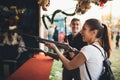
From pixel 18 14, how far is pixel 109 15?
257cm

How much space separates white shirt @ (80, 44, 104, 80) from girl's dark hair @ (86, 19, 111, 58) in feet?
0.36

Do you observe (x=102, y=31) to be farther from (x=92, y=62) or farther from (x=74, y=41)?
(x=74, y=41)

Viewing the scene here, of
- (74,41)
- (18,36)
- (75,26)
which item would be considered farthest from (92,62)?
(18,36)

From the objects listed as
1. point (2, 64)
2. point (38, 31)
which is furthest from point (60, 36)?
point (2, 64)

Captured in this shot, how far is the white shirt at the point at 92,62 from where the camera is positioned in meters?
1.72

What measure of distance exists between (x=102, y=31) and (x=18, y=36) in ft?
14.9

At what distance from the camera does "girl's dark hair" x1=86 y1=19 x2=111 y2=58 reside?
1.81 m

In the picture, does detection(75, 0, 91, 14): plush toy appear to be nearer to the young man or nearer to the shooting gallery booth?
the young man

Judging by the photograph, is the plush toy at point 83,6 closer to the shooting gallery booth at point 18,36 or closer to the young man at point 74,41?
the young man at point 74,41

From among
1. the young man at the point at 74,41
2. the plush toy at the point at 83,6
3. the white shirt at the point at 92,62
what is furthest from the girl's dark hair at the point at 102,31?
the plush toy at the point at 83,6

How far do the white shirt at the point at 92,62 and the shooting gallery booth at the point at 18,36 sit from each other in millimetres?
3650

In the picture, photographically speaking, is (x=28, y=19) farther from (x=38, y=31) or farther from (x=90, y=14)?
(x=90, y=14)

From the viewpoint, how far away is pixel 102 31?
185 centimetres

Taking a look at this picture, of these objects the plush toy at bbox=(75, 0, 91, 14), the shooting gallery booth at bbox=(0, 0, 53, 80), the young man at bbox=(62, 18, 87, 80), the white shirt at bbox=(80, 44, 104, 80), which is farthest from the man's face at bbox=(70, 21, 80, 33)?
the white shirt at bbox=(80, 44, 104, 80)
